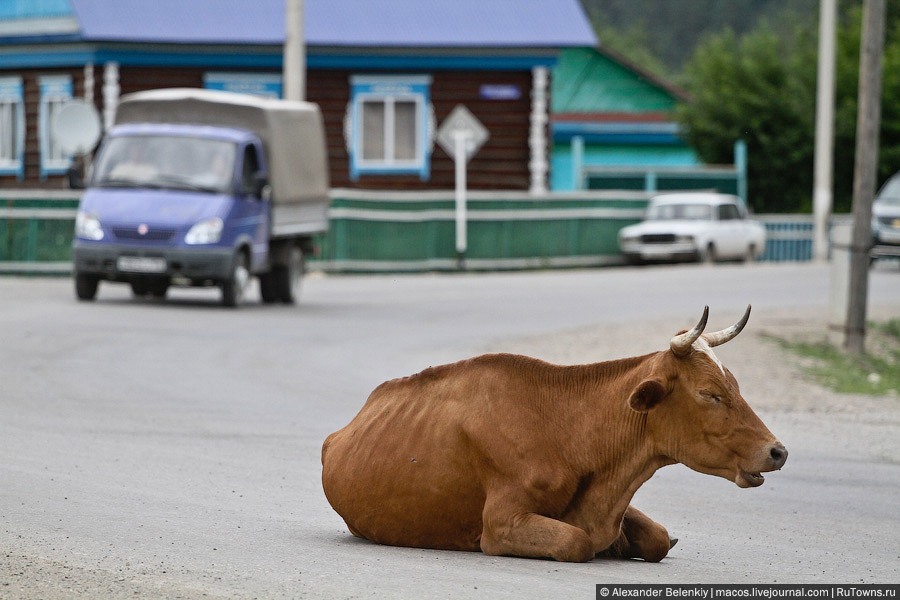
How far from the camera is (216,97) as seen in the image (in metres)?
24.3

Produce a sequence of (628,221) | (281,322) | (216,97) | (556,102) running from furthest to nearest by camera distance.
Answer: (556,102)
(628,221)
(216,97)
(281,322)

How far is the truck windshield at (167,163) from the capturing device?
72.7 feet

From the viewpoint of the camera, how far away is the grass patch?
53.9ft

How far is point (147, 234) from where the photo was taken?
21281 millimetres

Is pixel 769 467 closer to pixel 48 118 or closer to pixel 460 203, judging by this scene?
pixel 460 203

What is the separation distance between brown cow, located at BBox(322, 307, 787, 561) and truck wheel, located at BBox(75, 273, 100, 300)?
1552 cm

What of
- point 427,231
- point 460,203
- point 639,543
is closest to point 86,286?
point 427,231

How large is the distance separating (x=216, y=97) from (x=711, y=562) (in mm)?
18092

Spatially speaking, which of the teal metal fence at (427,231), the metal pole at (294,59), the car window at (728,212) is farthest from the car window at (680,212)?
the metal pole at (294,59)

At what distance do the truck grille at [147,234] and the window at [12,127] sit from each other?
19.1 meters

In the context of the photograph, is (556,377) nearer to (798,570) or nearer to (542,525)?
(542,525)

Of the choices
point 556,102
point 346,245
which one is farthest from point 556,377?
point 556,102

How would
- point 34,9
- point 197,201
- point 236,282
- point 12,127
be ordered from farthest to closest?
point 12,127, point 34,9, point 236,282, point 197,201

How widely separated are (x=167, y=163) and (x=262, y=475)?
1290 cm
